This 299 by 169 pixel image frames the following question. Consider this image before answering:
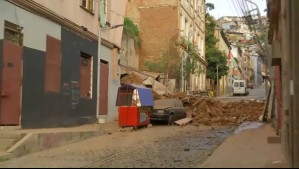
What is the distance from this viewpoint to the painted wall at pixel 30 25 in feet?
52.7

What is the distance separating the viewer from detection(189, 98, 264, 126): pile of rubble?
86.7 ft

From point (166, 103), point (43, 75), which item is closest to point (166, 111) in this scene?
point (166, 103)

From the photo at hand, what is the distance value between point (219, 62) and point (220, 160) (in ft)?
175

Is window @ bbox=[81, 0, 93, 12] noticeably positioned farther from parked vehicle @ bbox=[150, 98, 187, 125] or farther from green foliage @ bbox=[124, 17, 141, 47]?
green foliage @ bbox=[124, 17, 141, 47]

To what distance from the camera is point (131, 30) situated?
4066cm

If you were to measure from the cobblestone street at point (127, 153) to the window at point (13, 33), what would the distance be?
4390 mm

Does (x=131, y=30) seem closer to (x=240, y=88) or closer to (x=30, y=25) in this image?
(x=30, y=25)

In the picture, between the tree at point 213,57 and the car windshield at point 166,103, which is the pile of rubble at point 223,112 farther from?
the tree at point 213,57

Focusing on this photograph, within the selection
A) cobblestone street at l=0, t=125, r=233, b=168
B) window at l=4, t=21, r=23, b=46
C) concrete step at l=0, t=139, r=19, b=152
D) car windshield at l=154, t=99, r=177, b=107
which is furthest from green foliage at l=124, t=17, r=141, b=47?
concrete step at l=0, t=139, r=19, b=152

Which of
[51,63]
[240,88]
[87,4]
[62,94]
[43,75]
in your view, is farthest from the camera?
[240,88]

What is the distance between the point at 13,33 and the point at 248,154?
9710mm

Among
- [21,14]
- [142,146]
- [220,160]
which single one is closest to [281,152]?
[220,160]

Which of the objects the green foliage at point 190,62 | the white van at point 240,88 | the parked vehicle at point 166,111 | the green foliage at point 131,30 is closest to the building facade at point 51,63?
the parked vehicle at point 166,111

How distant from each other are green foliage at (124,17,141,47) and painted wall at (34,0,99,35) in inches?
568
